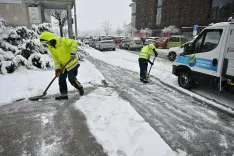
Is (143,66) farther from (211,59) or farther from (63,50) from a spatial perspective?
(63,50)

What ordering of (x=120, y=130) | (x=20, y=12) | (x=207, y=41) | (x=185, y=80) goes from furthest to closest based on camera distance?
(x=20, y=12)
(x=185, y=80)
(x=207, y=41)
(x=120, y=130)

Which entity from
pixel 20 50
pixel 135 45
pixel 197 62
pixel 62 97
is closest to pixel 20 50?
pixel 20 50

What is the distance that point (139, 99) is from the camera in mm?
5227

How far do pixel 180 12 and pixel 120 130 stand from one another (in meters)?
40.7

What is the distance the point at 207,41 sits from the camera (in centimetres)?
535

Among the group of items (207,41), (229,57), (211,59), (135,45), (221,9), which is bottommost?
(135,45)

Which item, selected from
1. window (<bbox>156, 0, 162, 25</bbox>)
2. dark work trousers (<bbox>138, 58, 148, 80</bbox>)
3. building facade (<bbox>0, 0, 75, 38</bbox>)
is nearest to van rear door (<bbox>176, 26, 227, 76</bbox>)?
dark work trousers (<bbox>138, 58, 148, 80</bbox>)

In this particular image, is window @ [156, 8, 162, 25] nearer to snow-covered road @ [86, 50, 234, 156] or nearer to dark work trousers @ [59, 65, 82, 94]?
snow-covered road @ [86, 50, 234, 156]

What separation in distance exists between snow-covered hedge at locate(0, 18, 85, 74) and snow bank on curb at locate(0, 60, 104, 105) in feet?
1.02

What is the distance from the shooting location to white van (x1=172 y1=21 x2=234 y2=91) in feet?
15.3

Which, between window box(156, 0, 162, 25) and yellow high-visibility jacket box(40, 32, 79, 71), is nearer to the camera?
yellow high-visibility jacket box(40, 32, 79, 71)

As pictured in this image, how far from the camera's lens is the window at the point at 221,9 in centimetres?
2922

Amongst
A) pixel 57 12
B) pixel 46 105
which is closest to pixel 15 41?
pixel 46 105

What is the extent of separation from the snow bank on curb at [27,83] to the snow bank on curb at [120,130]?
1620mm
